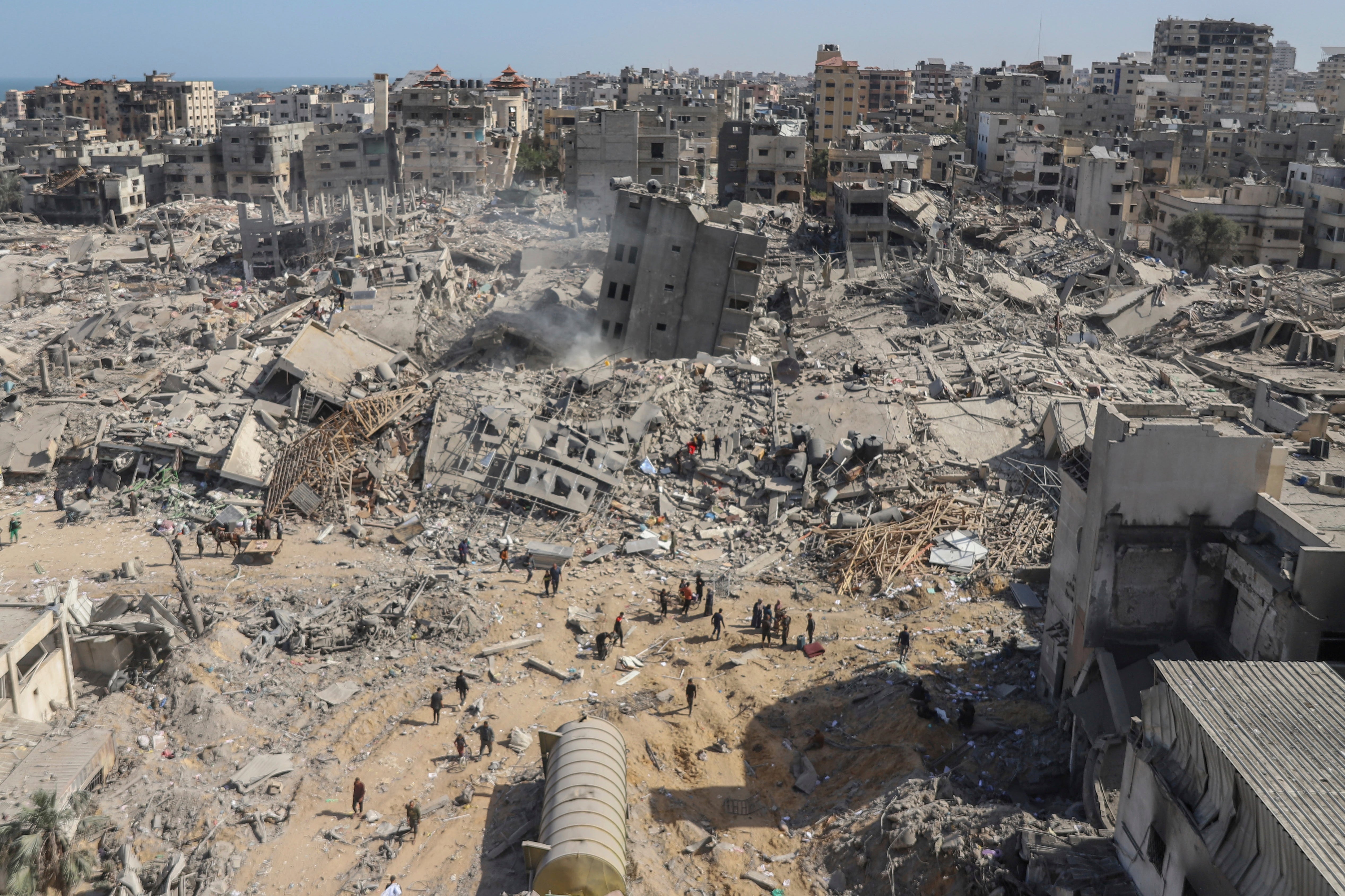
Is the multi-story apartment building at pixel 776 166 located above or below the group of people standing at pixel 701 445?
above

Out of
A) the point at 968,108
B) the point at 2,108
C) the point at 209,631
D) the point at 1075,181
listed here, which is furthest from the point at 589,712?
the point at 2,108

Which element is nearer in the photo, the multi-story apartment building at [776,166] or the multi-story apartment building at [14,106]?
the multi-story apartment building at [776,166]

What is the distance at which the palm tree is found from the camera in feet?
37.7

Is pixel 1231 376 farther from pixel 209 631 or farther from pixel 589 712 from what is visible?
pixel 209 631

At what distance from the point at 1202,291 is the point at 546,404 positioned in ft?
80.3

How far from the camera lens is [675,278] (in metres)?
31.5

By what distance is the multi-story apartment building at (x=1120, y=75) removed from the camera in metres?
92.1

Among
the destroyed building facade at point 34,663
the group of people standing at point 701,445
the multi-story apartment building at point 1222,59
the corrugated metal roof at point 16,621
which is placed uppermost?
the multi-story apartment building at point 1222,59

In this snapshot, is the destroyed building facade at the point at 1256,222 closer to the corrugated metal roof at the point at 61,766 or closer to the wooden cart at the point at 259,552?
the wooden cart at the point at 259,552

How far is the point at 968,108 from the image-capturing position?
86.2m

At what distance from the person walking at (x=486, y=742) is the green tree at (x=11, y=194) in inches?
2323

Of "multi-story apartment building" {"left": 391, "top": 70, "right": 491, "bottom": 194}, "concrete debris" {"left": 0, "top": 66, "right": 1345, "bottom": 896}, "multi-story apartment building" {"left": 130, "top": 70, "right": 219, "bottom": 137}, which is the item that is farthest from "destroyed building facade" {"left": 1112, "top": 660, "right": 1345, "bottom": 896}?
"multi-story apartment building" {"left": 130, "top": 70, "right": 219, "bottom": 137}

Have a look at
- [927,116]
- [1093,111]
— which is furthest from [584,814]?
[927,116]

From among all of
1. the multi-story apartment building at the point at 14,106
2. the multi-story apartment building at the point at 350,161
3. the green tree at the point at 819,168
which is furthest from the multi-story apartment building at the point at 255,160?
the multi-story apartment building at the point at 14,106
